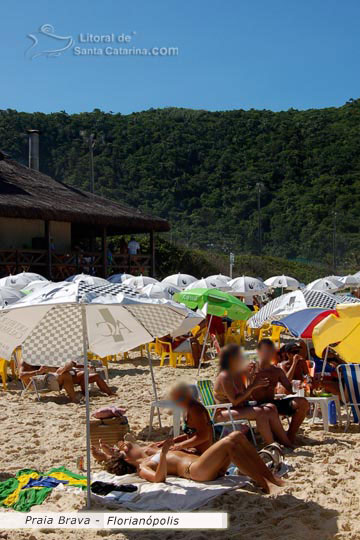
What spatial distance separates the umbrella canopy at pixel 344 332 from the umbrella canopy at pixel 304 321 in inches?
40.6

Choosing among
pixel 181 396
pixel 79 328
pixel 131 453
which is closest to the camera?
pixel 181 396

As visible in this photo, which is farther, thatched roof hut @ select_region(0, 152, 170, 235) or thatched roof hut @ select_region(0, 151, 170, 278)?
thatched roof hut @ select_region(0, 151, 170, 278)

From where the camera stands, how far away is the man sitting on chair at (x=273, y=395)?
19.9 feet

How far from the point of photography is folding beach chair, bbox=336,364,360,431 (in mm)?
6750

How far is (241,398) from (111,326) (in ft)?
4.15

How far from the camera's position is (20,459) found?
591cm

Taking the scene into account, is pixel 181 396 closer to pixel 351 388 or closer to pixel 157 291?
pixel 351 388

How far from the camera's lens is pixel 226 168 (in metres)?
54.4

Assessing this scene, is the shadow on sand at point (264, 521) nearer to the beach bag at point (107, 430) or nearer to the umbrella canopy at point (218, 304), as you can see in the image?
the beach bag at point (107, 430)

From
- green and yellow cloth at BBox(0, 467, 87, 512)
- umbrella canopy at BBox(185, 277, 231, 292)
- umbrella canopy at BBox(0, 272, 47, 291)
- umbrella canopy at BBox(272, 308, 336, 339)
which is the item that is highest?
umbrella canopy at BBox(272, 308, 336, 339)

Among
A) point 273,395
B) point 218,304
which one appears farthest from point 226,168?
point 273,395

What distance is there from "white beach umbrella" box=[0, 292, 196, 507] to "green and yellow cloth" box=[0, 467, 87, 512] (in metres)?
0.93

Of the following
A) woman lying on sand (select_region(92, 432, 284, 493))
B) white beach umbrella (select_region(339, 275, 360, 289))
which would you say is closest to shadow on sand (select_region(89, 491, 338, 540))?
woman lying on sand (select_region(92, 432, 284, 493))

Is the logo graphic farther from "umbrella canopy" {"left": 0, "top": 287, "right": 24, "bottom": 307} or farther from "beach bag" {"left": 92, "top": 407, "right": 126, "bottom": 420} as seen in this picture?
"umbrella canopy" {"left": 0, "top": 287, "right": 24, "bottom": 307}
